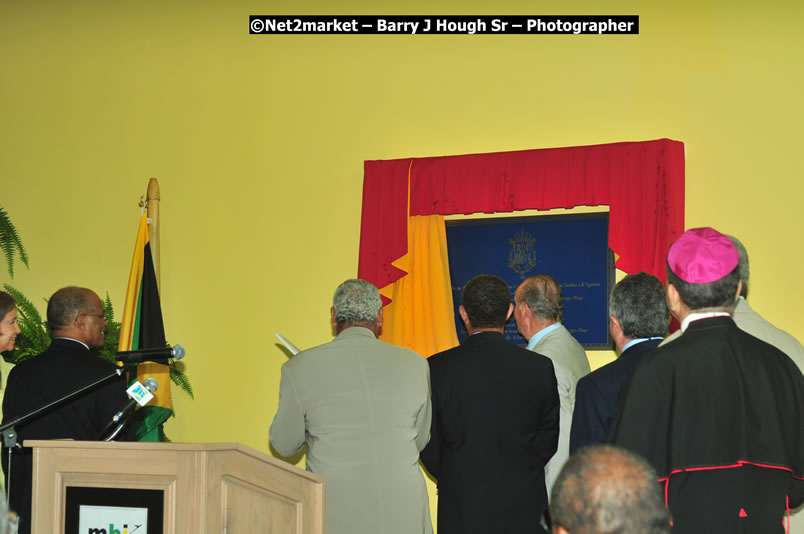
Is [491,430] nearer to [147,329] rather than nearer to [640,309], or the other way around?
[640,309]

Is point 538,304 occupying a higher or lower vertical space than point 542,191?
lower

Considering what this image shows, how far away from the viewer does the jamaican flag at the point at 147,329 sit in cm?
511

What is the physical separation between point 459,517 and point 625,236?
1953 mm

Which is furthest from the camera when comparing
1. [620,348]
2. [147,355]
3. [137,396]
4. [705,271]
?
[620,348]

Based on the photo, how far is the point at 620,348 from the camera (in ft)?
11.3

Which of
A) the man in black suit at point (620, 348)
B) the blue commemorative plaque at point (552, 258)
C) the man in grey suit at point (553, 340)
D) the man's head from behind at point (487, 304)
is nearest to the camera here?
the man in black suit at point (620, 348)

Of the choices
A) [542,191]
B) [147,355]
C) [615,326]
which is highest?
[542,191]

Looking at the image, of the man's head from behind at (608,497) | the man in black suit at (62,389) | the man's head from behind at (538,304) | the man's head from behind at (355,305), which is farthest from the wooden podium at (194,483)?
the man's head from behind at (538,304)

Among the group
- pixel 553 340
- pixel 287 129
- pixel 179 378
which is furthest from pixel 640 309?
pixel 179 378

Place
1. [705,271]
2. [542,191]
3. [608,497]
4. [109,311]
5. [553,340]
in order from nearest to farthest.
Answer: [608,497]
[705,271]
[553,340]
[542,191]
[109,311]

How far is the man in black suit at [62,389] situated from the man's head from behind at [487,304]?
153cm

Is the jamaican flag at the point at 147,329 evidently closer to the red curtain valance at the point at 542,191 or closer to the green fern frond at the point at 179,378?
the green fern frond at the point at 179,378

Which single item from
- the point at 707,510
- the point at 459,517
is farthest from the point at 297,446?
the point at 707,510

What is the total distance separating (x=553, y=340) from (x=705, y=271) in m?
1.77
